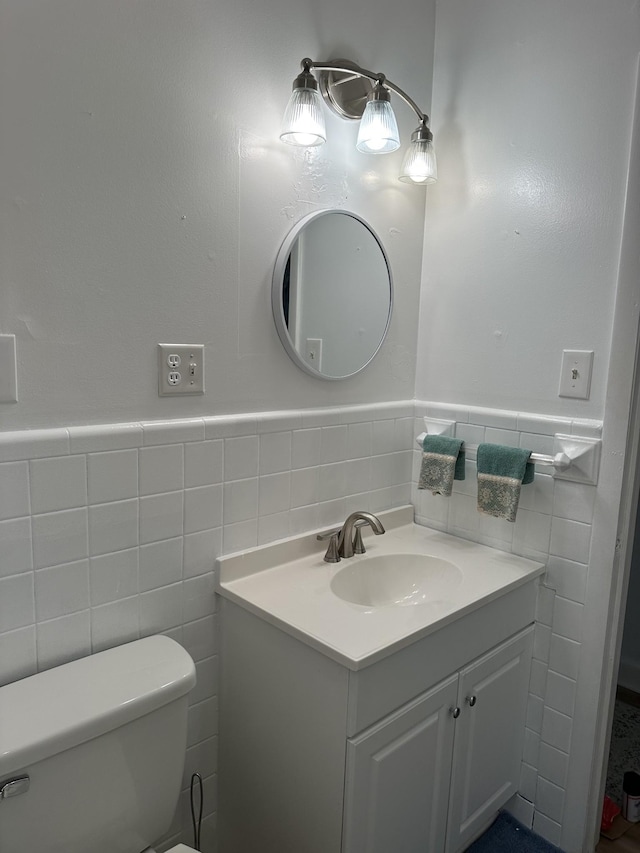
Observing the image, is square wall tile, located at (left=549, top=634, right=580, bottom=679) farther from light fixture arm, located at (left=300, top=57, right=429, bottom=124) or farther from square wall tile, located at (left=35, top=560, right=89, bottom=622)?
light fixture arm, located at (left=300, top=57, right=429, bottom=124)

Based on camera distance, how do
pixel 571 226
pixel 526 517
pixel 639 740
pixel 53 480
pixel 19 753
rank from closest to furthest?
pixel 19 753, pixel 53 480, pixel 571 226, pixel 526 517, pixel 639 740

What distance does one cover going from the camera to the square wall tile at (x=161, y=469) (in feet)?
4.10

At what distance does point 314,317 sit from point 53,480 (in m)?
0.76

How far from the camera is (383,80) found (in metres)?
1.47

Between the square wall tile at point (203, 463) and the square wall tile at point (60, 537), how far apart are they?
0.25m

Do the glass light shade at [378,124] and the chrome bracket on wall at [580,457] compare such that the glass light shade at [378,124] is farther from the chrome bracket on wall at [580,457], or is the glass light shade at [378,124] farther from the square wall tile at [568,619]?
the square wall tile at [568,619]

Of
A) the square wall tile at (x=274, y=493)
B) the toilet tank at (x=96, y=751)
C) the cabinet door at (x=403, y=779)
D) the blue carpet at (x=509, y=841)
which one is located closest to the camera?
the toilet tank at (x=96, y=751)

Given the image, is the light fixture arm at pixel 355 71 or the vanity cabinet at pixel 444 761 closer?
the vanity cabinet at pixel 444 761

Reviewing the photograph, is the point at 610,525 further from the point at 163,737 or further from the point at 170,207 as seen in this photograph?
the point at 170,207

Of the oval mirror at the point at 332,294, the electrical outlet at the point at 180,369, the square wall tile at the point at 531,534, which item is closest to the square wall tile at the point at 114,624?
the electrical outlet at the point at 180,369

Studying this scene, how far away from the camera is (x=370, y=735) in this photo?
116 centimetres

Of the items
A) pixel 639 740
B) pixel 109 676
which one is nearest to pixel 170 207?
pixel 109 676

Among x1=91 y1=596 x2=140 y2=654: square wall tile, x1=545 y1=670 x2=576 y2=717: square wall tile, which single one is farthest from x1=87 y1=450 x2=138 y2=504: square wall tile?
x1=545 y1=670 x2=576 y2=717: square wall tile

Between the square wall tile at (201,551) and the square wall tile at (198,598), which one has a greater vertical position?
the square wall tile at (201,551)
